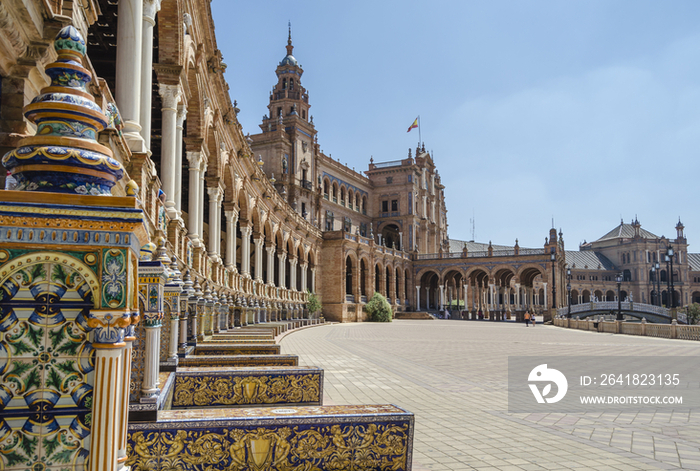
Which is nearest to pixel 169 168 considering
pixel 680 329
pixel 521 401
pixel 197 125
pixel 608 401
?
pixel 197 125

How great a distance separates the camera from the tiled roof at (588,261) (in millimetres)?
109688

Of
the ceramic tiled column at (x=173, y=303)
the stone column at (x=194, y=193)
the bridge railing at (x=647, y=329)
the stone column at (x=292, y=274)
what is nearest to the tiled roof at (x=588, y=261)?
the bridge railing at (x=647, y=329)

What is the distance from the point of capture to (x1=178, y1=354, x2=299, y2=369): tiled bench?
7.15m

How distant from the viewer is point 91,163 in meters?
2.46

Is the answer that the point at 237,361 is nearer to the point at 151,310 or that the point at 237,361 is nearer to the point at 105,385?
the point at 151,310

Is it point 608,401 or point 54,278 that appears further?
point 608,401

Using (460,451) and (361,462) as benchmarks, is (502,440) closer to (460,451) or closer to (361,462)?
(460,451)

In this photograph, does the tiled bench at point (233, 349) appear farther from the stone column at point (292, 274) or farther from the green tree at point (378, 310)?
the green tree at point (378, 310)

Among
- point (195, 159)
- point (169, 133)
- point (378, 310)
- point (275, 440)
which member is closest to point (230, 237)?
point (195, 159)

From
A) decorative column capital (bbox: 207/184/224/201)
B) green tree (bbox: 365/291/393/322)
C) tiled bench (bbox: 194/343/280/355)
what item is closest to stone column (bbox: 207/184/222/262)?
decorative column capital (bbox: 207/184/224/201)

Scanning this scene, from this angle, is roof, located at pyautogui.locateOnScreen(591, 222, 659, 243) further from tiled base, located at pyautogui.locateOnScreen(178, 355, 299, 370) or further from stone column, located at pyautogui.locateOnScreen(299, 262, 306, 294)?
tiled base, located at pyautogui.locateOnScreen(178, 355, 299, 370)

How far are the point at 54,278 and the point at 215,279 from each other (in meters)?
16.7

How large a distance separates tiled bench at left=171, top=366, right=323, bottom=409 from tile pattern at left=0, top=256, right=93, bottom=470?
3.32 meters

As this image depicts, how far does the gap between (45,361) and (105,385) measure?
0.89 ft
